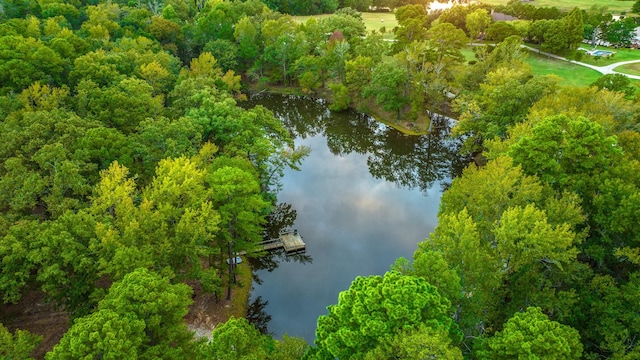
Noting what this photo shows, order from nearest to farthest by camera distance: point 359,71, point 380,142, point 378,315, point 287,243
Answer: point 378,315 < point 287,243 < point 380,142 < point 359,71

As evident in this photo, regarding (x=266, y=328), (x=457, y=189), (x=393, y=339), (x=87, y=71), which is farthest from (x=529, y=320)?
(x=87, y=71)

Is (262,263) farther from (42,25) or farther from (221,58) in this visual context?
(42,25)

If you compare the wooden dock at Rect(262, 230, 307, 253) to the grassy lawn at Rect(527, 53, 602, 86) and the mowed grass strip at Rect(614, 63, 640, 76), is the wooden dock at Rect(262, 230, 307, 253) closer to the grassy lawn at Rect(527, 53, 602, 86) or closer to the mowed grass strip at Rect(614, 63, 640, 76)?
the grassy lawn at Rect(527, 53, 602, 86)

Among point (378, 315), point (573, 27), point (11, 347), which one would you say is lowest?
point (11, 347)

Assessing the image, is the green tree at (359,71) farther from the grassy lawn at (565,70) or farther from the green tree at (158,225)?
the green tree at (158,225)

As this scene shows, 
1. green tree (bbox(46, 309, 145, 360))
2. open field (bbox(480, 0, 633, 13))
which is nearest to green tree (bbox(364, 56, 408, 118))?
green tree (bbox(46, 309, 145, 360))

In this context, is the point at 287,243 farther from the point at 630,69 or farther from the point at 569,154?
the point at 630,69

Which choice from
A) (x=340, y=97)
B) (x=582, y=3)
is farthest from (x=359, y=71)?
(x=582, y=3)

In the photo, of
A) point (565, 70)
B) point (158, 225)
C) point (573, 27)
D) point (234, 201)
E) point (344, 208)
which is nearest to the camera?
point (158, 225)

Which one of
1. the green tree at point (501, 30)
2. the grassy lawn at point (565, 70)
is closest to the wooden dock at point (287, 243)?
the grassy lawn at point (565, 70)
